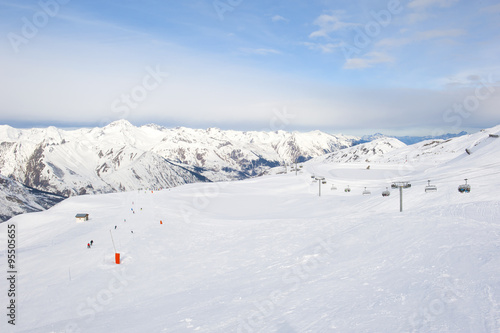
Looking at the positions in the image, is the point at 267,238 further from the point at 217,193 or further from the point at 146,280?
the point at 217,193

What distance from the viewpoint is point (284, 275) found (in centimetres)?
1759

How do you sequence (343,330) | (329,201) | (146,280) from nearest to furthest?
1. (343,330)
2. (146,280)
3. (329,201)

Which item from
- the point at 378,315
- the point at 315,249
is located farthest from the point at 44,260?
the point at 378,315

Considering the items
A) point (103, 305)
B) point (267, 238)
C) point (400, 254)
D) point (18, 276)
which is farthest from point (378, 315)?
point (18, 276)

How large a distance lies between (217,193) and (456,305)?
6887 centimetres

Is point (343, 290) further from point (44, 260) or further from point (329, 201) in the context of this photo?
point (329, 201)

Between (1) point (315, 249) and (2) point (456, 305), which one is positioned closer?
(2) point (456, 305)

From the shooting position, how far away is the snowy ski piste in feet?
36.8

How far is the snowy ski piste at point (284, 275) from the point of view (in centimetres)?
1122

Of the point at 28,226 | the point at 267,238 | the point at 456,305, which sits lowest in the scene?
the point at 28,226

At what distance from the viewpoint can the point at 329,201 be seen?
51.0m

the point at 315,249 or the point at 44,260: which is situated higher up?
the point at 315,249

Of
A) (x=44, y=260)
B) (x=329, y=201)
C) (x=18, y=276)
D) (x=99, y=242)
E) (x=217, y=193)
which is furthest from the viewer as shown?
(x=217, y=193)

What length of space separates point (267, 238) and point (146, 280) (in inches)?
466
